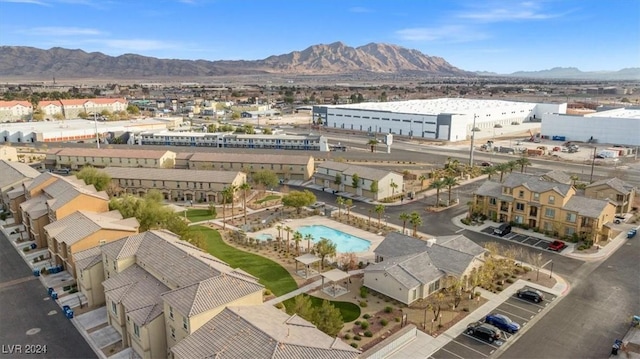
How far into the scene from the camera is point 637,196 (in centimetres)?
7538

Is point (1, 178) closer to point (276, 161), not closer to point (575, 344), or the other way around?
point (276, 161)

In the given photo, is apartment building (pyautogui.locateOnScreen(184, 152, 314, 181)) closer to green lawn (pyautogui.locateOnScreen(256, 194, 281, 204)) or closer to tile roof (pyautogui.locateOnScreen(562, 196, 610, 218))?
green lawn (pyautogui.locateOnScreen(256, 194, 281, 204))

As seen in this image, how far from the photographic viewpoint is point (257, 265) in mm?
50750

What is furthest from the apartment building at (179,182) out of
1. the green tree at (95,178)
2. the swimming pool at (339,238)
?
the swimming pool at (339,238)

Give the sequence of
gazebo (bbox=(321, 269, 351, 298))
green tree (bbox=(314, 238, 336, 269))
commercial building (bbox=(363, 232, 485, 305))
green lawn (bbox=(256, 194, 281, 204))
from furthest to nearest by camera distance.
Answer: green lawn (bbox=(256, 194, 281, 204)), green tree (bbox=(314, 238, 336, 269)), gazebo (bbox=(321, 269, 351, 298)), commercial building (bbox=(363, 232, 485, 305))

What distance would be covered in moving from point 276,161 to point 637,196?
212ft

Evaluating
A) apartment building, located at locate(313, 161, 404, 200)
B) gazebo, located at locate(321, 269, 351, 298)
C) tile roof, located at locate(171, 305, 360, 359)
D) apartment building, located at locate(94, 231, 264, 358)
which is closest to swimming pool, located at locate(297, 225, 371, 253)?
gazebo, located at locate(321, 269, 351, 298)

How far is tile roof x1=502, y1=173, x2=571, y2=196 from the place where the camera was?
59750mm

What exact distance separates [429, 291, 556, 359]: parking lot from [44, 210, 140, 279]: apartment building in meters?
34.3

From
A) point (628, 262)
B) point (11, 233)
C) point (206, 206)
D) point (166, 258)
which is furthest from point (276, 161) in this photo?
point (628, 262)

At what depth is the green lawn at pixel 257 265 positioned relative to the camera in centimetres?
4622

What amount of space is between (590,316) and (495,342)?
1096 cm

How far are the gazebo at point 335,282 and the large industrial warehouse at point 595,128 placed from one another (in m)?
120

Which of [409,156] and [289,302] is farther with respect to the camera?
[409,156]
